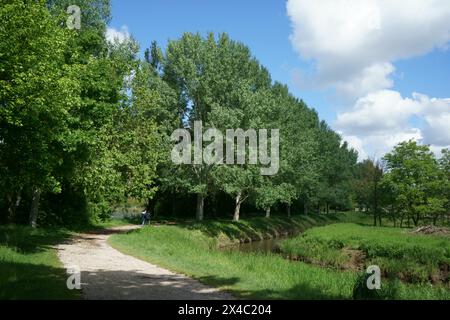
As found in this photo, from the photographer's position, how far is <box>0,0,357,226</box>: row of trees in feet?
55.1

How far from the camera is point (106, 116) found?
23.7 metres

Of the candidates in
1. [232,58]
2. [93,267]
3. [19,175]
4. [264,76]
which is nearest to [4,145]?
[19,175]

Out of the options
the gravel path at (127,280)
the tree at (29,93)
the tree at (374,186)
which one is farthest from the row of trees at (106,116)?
the tree at (374,186)

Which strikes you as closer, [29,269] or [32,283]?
[32,283]

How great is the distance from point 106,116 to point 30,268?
11445 millimetres

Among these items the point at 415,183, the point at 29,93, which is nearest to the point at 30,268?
the point at 29,93

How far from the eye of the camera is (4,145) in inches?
715

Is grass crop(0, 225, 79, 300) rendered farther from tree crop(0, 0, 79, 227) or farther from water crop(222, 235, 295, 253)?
water crop(222, 235, 295, 253)

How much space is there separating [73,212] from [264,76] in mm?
31733

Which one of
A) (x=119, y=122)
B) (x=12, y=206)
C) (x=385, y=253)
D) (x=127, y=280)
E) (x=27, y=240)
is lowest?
(x=385, y=253)

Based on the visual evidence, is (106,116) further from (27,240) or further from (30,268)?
(30,268)

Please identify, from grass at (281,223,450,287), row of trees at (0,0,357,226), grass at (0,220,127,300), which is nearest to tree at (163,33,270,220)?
row of trees at (0,0,357,226)

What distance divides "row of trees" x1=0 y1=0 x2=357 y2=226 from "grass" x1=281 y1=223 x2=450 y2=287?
9.05 meters

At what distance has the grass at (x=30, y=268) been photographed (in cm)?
1049
